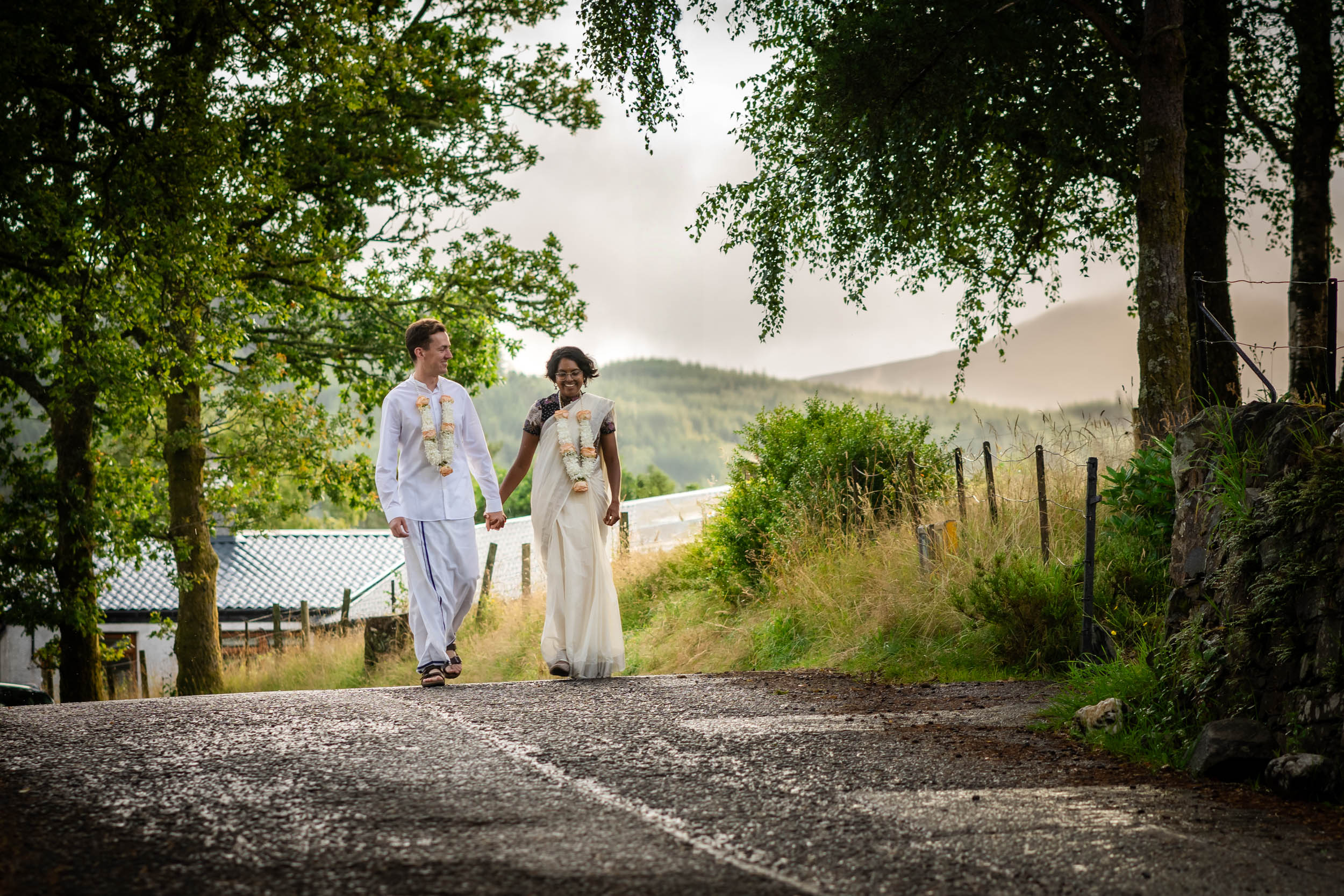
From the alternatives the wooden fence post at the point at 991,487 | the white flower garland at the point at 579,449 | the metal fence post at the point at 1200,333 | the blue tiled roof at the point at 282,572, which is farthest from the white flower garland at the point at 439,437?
the blue tiled roof at the point at 282,572

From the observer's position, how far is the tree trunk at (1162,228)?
36.0ft

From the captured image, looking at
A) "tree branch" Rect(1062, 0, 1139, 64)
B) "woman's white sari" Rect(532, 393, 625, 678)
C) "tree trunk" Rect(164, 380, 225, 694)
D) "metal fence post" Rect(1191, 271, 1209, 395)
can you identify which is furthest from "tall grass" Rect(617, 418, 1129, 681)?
"tree trunk" Rect(164, 380, 225, 694)

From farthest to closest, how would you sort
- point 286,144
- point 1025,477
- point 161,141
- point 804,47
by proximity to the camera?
point 286,144 → point 804,47 → point 161,141 → point 1025,477

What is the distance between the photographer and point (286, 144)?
1798 centimetres

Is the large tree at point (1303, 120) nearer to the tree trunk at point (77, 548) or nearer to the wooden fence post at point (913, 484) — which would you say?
the wooden fence post at point (913, 484)

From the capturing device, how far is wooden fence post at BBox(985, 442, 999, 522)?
1027cm

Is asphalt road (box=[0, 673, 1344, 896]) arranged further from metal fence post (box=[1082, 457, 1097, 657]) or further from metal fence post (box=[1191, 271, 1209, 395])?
metal fence post (box=[1191, 271, 1209, 395])

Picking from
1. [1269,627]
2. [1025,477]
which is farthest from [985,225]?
[1269,627]

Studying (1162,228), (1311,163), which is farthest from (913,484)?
(1311,163)

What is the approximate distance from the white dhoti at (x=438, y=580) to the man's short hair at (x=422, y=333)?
1.27 meters

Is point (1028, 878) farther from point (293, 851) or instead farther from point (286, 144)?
point (286, 144)

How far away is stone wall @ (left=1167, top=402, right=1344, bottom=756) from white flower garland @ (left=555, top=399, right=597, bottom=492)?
13.3ft

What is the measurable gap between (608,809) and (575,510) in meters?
4.53

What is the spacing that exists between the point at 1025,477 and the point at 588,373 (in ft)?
15.4
